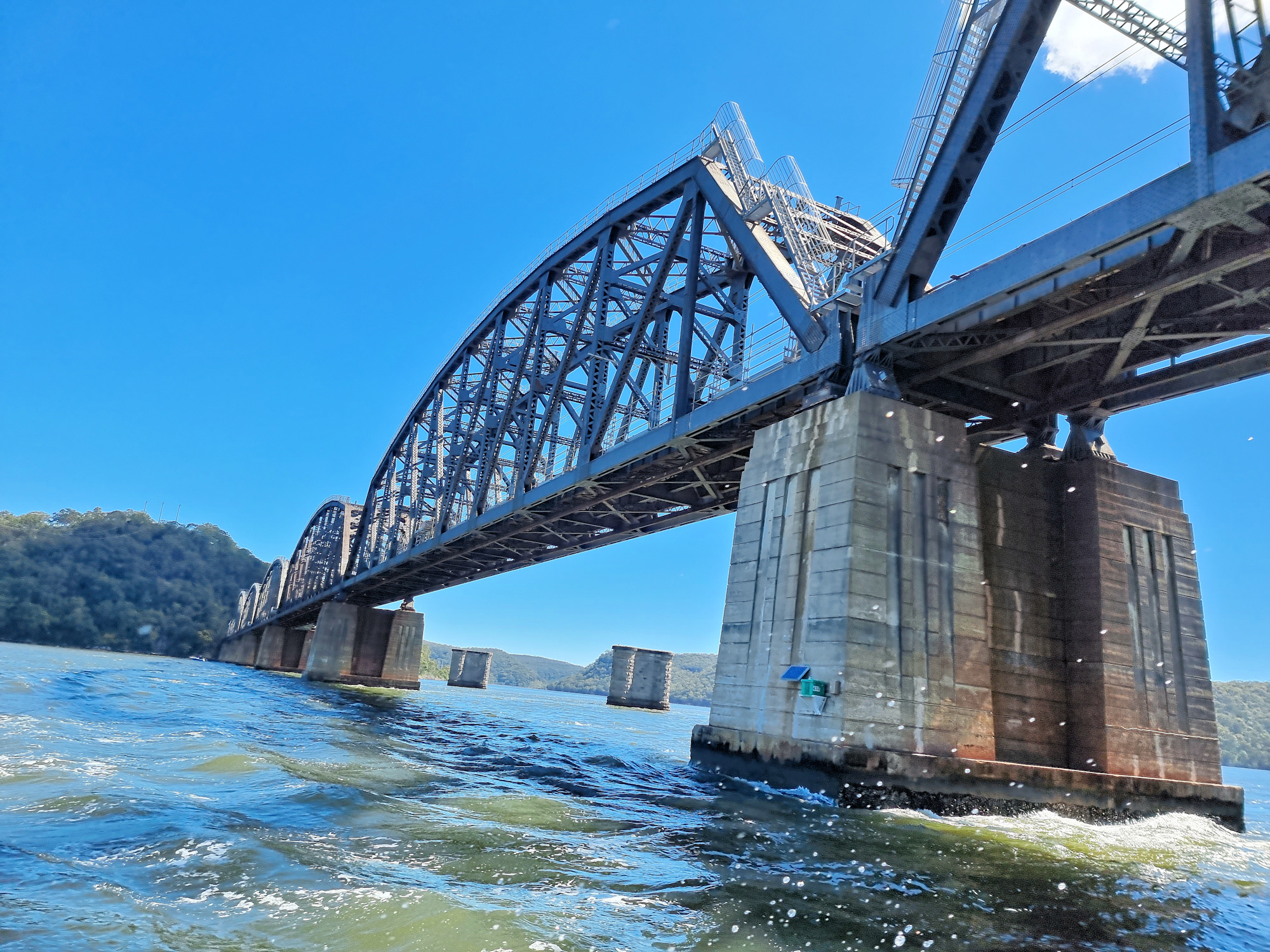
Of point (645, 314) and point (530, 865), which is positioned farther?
point (645, 314)

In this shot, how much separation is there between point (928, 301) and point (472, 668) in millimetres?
137959

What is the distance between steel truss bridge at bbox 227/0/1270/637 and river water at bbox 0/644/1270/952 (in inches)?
394

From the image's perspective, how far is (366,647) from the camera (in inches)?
3209

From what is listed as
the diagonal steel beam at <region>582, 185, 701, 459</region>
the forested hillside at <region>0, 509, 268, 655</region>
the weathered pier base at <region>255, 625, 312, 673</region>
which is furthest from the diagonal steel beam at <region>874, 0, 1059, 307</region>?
the forested hillside at <region>0, 509, 268, 655</region>

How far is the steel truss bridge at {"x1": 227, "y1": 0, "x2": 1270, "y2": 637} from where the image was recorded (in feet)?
43.9

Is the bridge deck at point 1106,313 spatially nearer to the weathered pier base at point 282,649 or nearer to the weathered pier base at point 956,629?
the weathered pier base at point 956,629

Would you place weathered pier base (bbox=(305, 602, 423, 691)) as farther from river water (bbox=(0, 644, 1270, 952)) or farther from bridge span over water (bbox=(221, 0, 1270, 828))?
river water (bbox=(0, 644, 1270, 952))

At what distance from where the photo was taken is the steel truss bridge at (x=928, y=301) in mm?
13383

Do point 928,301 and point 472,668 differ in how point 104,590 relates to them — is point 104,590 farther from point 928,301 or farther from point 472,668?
point 928,301

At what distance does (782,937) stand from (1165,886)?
6903 millimetres

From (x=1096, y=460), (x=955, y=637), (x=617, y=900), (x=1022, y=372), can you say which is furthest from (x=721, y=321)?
(x=617, y=900)

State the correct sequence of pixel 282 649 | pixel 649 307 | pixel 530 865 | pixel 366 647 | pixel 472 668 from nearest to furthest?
pixel 530 865 < pixel 649 307 < pixel 366 647 < pixel 282 649 < pixel 472 668

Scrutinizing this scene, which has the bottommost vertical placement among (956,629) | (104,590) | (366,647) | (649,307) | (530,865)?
(530,865)

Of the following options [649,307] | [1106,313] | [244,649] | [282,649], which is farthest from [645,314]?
[244,649]
